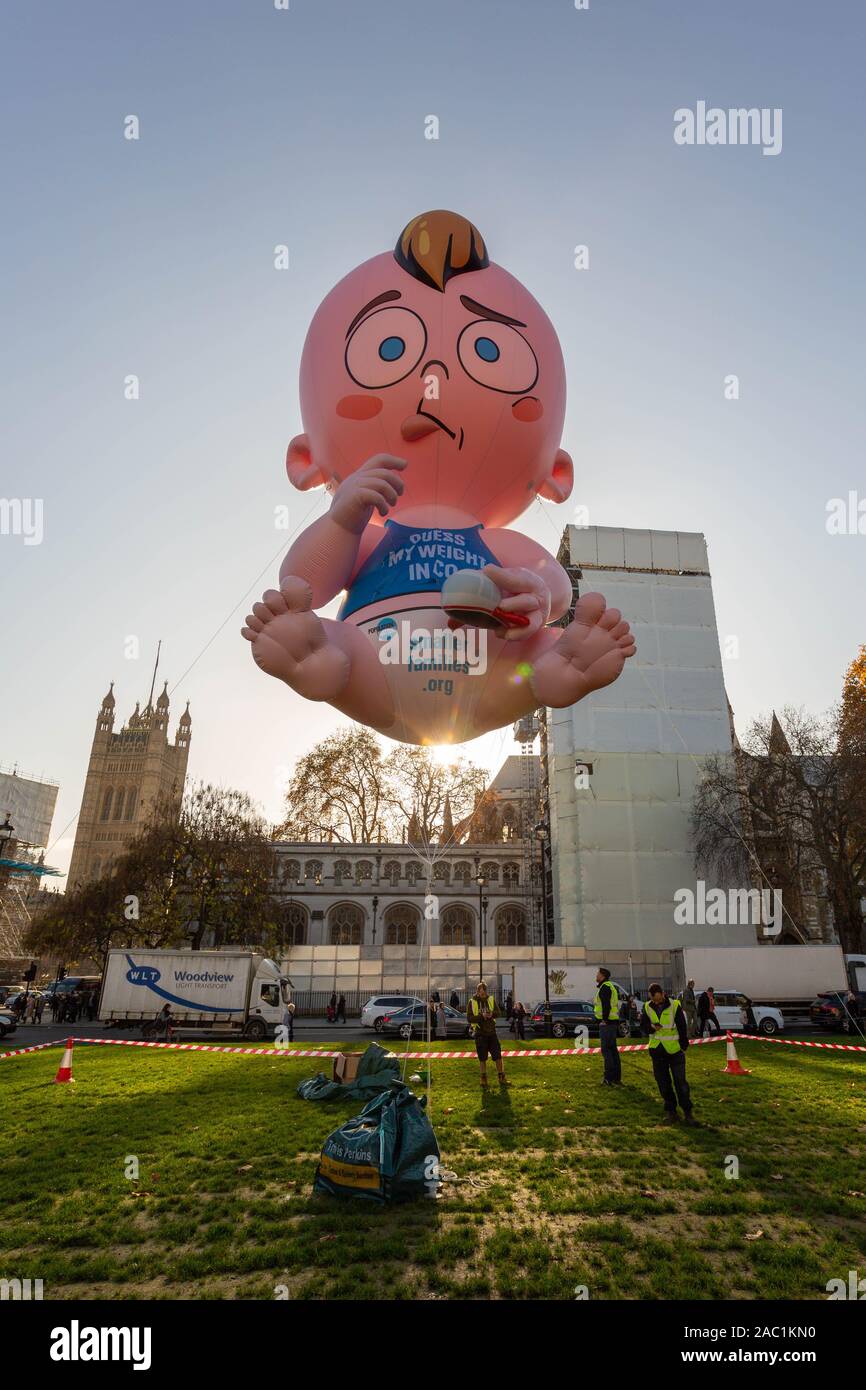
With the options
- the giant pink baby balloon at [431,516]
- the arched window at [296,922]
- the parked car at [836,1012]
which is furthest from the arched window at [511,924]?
the giant pink baby balloon at [431,516]

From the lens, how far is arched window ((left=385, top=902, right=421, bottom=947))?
4469 cm

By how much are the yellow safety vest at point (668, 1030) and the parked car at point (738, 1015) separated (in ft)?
48.6

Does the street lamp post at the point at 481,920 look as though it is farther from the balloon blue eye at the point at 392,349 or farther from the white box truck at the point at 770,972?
the balloon blue eye at the point at 392,349

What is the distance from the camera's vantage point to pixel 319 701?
5586 mm

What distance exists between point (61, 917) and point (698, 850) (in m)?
28.0

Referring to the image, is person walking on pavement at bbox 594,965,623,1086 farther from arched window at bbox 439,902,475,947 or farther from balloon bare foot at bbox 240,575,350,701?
arched window at bbox 439,902,475,947

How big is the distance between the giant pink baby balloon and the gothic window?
4227 cm

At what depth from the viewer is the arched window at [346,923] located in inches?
1751

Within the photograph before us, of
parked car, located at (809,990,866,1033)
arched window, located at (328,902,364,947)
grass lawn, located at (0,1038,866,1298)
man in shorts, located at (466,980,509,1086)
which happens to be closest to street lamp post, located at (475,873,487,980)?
parked car, located at (809,990,866,1033)

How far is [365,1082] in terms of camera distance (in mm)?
9719
